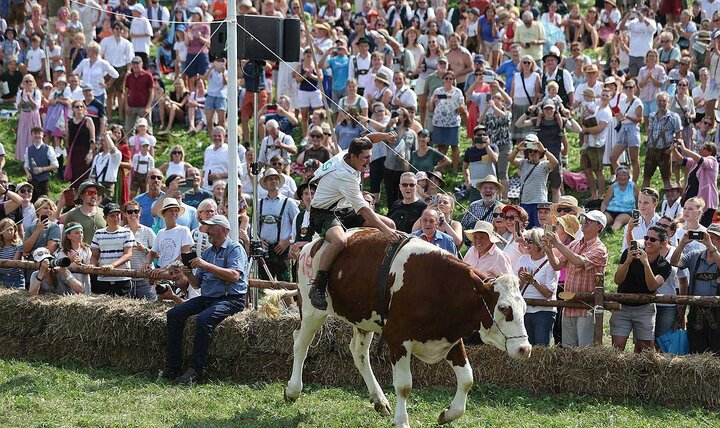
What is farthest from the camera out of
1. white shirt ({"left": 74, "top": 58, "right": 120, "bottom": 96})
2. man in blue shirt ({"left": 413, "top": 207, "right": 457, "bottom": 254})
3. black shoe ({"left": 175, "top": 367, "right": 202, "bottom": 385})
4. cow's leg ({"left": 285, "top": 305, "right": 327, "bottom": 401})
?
white shirt ({"left": 74, "top": 58, "right": 120, "bottom": 96})

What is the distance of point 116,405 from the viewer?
11.8 metres

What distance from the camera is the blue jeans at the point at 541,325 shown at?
40.9ft

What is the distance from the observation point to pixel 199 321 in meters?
12.8

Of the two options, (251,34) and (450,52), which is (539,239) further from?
(450,52)

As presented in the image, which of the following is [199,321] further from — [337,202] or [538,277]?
[538,277]

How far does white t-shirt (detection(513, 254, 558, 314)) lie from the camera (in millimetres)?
12516

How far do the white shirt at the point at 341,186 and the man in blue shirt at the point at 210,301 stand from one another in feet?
6.33

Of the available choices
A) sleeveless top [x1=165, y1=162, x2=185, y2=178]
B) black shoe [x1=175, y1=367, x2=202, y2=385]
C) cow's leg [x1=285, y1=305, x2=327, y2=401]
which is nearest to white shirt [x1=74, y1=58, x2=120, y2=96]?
sleeveless top [x1=165, y1=162, x2=185, y2=178]

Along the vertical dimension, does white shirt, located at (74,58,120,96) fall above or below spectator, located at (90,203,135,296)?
above

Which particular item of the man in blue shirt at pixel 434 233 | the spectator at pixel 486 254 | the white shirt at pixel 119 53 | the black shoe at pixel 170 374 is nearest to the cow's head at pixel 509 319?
the spectator at pixel 486 254

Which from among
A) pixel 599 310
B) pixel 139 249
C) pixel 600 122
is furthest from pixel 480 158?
pixel 599 310

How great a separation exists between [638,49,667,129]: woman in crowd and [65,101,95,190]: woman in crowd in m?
10.4

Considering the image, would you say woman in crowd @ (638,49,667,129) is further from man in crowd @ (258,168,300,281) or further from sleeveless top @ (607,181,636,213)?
man in crowd @ (258,168,300,281)

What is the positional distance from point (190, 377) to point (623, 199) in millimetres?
8370
